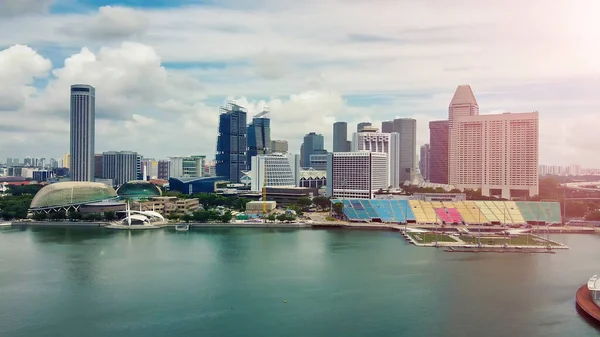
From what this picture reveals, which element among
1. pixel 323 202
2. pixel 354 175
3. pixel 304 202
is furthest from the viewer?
pixel 354 175

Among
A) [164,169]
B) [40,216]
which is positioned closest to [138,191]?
[40,216]

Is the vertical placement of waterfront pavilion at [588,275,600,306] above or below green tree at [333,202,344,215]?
below

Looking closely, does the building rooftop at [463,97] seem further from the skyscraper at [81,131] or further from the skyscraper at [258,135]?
the skyscraper at [81,131]

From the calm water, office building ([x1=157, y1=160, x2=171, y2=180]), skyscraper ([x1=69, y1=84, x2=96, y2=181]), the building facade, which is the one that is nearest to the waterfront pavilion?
the calm water

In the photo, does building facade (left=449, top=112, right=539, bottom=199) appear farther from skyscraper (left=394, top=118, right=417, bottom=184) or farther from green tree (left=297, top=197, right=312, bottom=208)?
skyscraper (left=394, top=118, right=417, bottom=184)

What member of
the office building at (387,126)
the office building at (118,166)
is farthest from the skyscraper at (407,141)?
the office building at (118,166)

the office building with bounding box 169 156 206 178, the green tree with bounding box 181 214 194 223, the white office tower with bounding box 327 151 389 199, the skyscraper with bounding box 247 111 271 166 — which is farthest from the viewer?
the office building with bounding box 169 156 206 178

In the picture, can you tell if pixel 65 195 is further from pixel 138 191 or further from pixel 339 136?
pixel 339 136
